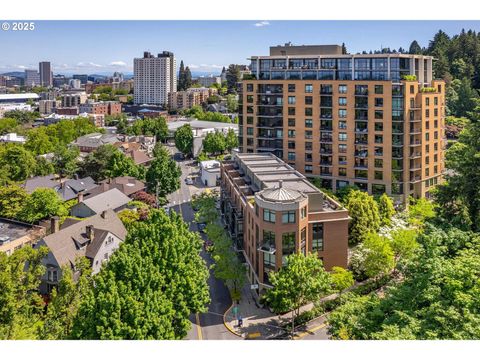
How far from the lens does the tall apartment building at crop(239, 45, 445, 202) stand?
50.7m

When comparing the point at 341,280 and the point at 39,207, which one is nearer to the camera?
the point at 341,280

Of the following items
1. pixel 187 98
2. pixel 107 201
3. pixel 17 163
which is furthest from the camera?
pixel 187 98

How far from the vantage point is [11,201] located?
4984cm

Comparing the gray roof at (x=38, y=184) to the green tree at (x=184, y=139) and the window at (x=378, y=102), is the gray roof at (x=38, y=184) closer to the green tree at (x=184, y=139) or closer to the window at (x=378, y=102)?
the green tree at (x=184, y=139)

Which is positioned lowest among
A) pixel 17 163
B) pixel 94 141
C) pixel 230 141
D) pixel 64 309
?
pixel 64 309

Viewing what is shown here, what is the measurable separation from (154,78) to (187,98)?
1022 inches

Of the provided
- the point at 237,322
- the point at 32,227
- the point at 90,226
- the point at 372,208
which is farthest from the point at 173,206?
the point at 237,322

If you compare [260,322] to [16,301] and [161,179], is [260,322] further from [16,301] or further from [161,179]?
[161,179]

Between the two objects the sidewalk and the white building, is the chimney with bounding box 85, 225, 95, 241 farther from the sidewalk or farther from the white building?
the white building

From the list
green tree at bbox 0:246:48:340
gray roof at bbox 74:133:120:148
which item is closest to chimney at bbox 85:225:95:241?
green tree at bbox 0:246:48:340

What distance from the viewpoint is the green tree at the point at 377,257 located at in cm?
3325

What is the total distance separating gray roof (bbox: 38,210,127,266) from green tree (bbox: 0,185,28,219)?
14030 mm

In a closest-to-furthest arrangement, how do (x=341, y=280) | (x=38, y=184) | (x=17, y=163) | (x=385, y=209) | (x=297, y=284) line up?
(x=297, y=284)
(x=341, y=280)
(x=385, y=209)
(x=38, y=184)
(x=17, y=163)

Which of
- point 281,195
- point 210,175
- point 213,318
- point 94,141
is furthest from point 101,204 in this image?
point 94,141
